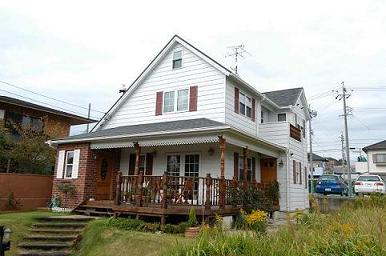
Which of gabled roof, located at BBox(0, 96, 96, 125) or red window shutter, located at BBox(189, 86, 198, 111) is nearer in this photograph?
red window shutter, located at BBox(189, 86, 198, 111)

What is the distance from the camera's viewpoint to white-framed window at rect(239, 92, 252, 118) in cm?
1750

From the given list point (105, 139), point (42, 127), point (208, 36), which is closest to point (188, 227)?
point (105, 139)

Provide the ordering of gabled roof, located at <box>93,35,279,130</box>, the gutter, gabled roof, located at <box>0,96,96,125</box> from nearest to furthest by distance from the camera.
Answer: the gutter
gabled roof, located at <box>93,35,279,130</box>
gabled roof, located at <box>0,96,96,125</box>

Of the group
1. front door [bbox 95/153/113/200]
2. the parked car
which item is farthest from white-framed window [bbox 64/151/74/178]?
the parked car

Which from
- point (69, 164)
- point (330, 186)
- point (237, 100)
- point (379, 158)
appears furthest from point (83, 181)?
point (379, 158)

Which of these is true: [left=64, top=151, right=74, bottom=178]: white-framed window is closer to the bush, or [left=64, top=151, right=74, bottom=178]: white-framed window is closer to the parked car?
the bush

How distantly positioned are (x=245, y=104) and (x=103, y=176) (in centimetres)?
783

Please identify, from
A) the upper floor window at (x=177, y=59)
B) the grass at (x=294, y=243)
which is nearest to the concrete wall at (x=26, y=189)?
the upper floor window at (x=177, y=59)

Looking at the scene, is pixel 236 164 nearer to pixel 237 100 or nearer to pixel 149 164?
pixel 237 100

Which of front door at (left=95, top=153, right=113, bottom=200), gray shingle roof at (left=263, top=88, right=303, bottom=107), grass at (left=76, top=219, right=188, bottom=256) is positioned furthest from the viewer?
gray shingle roof at (left=263, top=88, right=303, bottom=107)

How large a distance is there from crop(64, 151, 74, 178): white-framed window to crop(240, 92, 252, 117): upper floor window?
852cm

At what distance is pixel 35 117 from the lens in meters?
27.3

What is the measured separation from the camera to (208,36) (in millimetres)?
14344

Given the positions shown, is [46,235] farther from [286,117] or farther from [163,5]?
[286,117]
